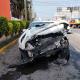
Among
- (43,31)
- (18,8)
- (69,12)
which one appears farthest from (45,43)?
(69,12)

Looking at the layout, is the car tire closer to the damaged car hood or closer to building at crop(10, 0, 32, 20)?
the damaged car hood

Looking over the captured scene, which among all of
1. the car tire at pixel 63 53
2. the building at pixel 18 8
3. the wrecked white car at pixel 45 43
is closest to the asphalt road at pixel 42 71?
the car tire at pixel 63 53

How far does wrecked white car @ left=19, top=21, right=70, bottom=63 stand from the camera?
33.3 feet

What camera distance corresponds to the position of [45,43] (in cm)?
1019

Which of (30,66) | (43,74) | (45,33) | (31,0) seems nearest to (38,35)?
(45,33)

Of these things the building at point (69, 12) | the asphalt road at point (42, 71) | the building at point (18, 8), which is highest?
the asphalt road at point (42, 71)

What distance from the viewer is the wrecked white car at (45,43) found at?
10.1m

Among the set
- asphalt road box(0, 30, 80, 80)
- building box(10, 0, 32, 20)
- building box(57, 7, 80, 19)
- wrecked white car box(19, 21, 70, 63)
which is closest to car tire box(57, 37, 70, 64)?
wrecked white car box(19, 21, 70, 63)

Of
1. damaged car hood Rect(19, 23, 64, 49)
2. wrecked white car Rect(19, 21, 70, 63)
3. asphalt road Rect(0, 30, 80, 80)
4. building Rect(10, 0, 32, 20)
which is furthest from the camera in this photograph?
building Rect(10, 0, 32, 20)

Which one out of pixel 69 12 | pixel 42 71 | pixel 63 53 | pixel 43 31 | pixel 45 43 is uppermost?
pixel 43 31

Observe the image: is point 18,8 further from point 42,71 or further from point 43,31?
point 42,71

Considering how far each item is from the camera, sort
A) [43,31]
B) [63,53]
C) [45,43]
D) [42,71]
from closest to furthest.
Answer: [42,71] → [45,43] → [43,31] → [63,53]

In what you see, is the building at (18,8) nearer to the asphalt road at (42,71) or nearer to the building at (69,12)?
the asphalt road at (42,71)

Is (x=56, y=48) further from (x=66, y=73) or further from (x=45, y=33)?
(x=66, y=73)
